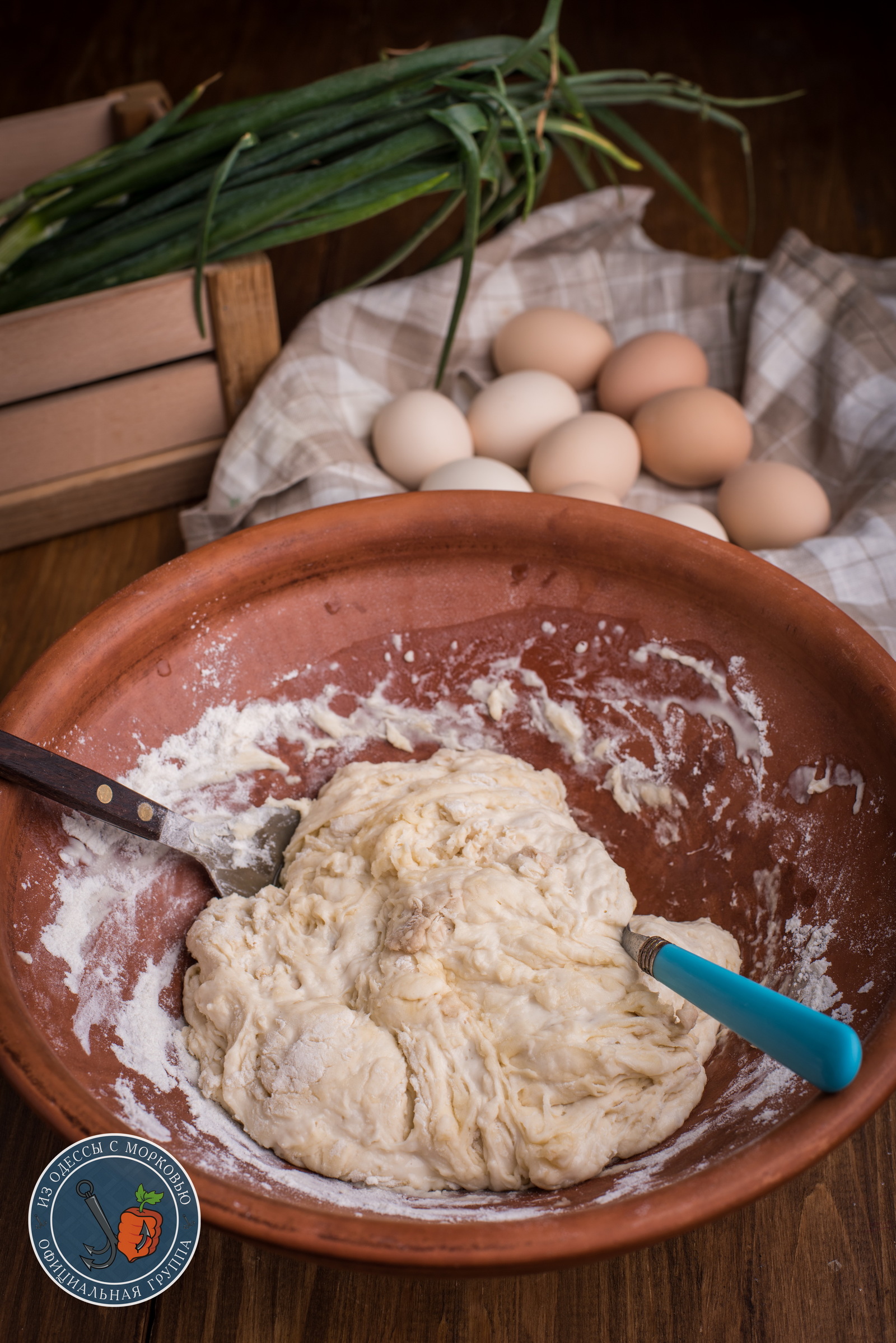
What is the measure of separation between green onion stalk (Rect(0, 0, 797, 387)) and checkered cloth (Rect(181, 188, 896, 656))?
17 cm

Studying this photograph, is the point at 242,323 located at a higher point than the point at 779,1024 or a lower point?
higher

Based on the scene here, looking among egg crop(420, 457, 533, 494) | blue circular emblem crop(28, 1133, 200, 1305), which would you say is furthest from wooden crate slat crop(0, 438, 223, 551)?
blue circular emblem crop(28, 1133, 200, 1305)

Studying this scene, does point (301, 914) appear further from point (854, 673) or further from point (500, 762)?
point (854, 673)

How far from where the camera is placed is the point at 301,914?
116 cm

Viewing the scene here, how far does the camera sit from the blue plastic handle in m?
0.81

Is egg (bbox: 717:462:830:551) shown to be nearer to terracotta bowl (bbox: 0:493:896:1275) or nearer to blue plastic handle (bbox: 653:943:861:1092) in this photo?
terracotta bowl (bbox: 0:493:896:1275)

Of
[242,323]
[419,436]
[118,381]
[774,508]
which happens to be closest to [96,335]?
[118,381]

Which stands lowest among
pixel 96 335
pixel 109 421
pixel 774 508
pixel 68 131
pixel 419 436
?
pixel 774 508

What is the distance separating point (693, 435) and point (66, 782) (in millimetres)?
1124

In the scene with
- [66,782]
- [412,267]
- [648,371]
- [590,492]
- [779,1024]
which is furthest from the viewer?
[412,267]

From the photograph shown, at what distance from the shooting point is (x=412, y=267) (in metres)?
2.23

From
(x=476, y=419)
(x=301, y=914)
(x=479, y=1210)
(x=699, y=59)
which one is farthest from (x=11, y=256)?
(x=699, y=59)

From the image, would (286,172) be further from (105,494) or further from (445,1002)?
(445,1002)

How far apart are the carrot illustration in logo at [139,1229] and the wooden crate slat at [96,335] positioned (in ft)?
4.03
